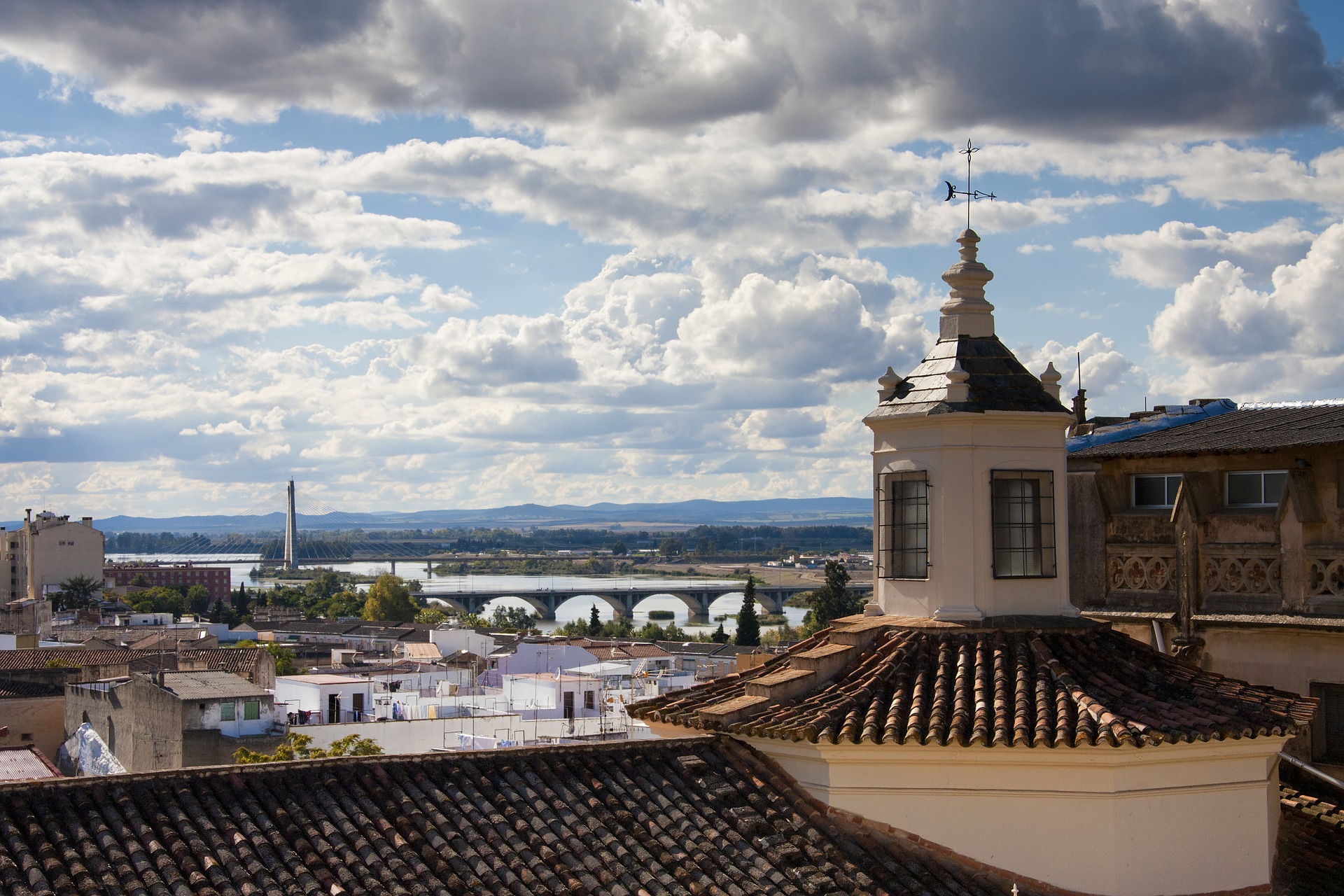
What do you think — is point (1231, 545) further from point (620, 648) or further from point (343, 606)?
point (343, 606)

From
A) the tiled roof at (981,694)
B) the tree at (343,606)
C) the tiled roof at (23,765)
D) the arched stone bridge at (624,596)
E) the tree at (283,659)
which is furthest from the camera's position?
the tree at (343,606)

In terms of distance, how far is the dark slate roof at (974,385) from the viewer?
12.5 m

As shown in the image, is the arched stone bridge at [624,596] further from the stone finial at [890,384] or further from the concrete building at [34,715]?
the stone finial at [890,384]

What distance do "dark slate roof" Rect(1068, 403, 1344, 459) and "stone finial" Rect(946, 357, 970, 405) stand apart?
342 centimetres

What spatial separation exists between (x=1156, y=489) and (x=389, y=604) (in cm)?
15325

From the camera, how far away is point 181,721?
4153 cm

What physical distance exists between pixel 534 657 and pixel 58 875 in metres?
67.5

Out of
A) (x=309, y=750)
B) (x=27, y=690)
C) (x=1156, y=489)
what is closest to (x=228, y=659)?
(x=27, y=690)

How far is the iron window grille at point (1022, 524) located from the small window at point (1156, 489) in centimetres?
284

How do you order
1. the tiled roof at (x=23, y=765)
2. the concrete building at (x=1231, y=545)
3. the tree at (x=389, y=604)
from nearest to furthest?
the concrete building at (x=1231, y=545) < the tiled roof at (x=23, y=765) < the tree at (x=389, y=604)

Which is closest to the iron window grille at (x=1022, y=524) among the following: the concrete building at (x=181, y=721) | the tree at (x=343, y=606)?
the concrete building at (x=181, y=721)

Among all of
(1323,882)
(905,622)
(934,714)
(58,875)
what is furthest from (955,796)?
(58,875)

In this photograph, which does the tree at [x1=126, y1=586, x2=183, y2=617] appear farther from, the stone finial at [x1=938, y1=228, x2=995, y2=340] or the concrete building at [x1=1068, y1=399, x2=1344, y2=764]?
the stone finial at [x1=938, y1=228, x2=995, y2=340]

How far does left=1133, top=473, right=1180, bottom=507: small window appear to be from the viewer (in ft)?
49.0
